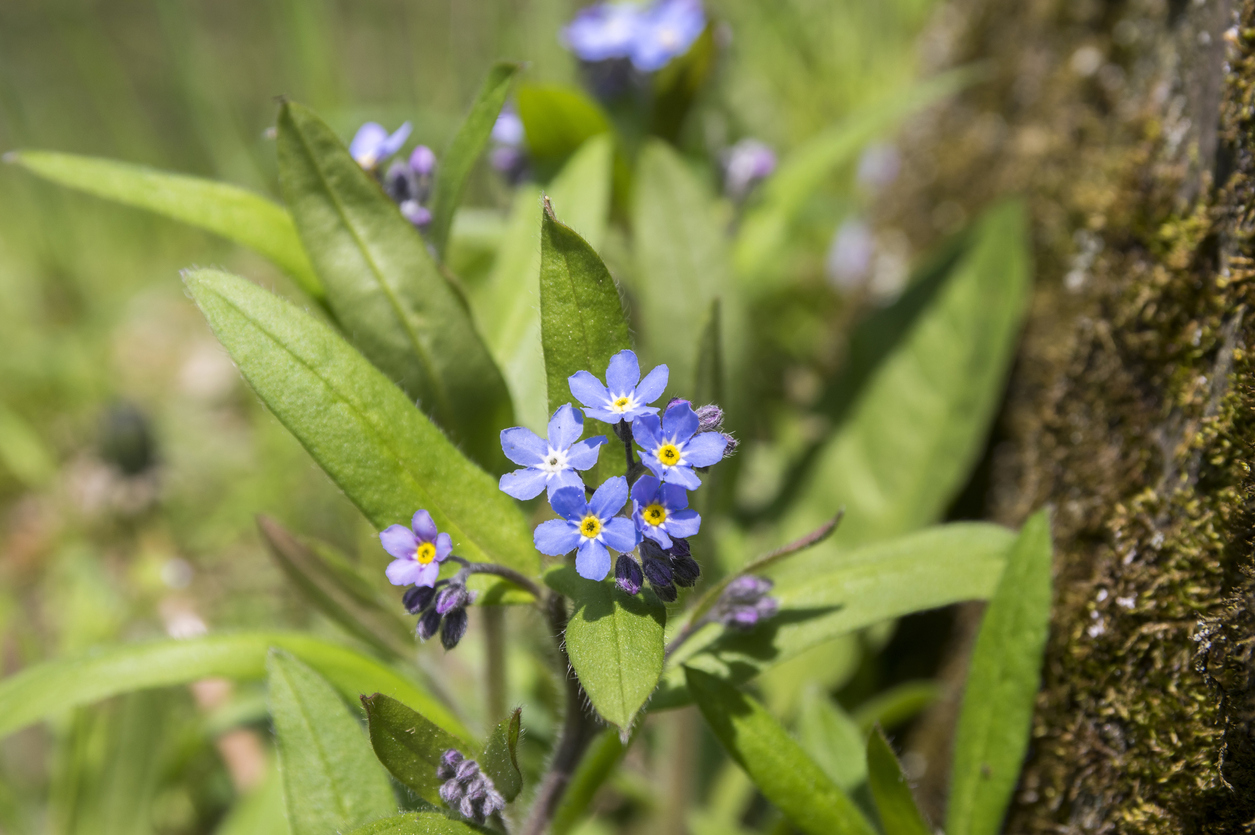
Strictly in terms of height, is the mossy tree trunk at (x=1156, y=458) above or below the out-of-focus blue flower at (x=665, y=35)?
below

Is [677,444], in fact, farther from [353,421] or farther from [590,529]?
[353,421]

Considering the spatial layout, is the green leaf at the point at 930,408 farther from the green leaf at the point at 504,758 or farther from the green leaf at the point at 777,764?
the green leaf at the point at 504,758

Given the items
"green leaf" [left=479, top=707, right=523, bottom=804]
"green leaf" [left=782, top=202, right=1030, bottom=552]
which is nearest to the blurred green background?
"green leaf" [left=782, top=202, right=1030, bottom=552]

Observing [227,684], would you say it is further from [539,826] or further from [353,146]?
[353,146]

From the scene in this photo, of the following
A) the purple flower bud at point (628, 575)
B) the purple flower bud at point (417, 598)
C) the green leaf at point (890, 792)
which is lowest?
the green leaf at point (890, 792)

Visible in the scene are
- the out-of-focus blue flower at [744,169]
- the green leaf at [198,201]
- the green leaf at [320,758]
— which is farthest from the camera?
the out-of-focus blue flower at [744,169]

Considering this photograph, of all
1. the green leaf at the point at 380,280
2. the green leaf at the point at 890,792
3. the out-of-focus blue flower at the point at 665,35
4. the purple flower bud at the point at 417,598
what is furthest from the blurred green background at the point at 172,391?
the purple flower bud at the point at 417,598
